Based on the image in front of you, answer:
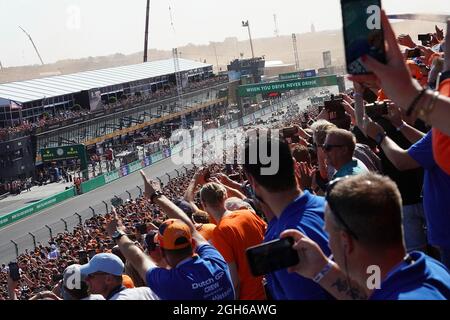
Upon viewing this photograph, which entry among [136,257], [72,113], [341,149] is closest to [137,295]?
[136,257]

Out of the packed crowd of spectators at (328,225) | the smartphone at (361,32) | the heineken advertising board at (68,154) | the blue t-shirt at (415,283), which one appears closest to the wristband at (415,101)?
the packed crowd of spectators at (328,225)

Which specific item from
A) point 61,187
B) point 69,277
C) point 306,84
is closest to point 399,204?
point 69,277

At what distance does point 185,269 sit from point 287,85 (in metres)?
58.0

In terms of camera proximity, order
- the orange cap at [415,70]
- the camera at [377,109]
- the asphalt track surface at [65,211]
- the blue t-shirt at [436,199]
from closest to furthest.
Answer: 1. the blue t-shirt at [436,199]
2. the camera at [377,109]
3. the orange cap at [415,70]
4. the asphalt track surface at [65,211]

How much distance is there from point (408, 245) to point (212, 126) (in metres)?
40.1

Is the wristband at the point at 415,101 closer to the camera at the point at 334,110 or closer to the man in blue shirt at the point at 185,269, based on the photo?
the man in blue shirt at the point at 185,269

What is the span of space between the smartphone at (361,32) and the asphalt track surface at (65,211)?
23714mm

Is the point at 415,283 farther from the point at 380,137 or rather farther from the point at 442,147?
the point at 380,137

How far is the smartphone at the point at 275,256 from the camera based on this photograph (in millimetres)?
2469

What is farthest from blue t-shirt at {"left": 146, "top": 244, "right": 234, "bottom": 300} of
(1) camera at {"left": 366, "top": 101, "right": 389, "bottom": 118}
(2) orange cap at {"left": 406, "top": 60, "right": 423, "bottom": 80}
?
(2) orange cap at {"left": 406, "top": 60, "right": 423, "bottom": 80}

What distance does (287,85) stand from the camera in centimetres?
6125

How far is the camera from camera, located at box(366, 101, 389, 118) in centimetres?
525
